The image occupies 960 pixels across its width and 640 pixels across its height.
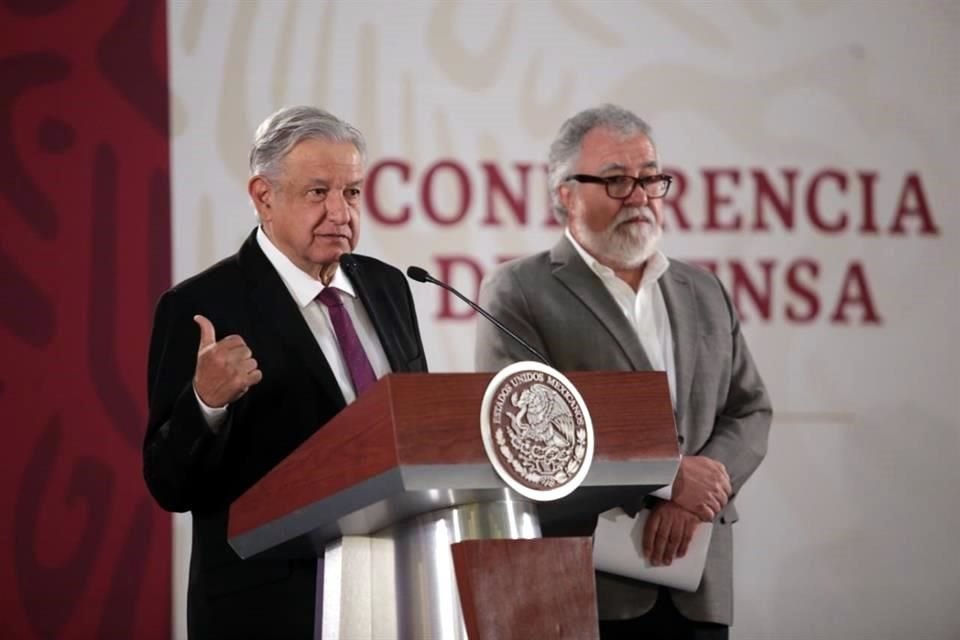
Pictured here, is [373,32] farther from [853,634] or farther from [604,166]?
[853,634]

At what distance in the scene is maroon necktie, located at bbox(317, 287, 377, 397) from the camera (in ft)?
8.20

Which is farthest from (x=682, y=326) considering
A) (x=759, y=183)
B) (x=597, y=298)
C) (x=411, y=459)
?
(x=411, y=459)

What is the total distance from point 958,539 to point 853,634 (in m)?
0.45

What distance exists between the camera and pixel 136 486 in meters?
3.99

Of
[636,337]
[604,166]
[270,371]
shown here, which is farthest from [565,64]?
[270,371]

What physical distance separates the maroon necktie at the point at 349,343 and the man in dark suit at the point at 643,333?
0.71 m

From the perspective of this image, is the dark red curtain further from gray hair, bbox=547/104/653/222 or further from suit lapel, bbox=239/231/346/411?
suit lapel, bbox=239/231/346/411

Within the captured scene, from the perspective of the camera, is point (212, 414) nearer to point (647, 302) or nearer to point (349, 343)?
point (349, 343)

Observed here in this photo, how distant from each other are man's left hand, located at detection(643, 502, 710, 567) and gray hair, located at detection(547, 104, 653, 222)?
79 centimetres

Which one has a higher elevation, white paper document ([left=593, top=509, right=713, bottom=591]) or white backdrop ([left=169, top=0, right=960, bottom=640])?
white backdrop ([left=169, top=0, right=960, bottom=640])

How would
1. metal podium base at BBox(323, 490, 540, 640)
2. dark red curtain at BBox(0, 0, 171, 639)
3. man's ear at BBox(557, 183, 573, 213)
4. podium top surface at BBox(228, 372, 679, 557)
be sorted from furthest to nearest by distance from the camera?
dark red curtain at BBox(0, 0, 171, 639) < man's ear at BBox(557, 183, 573, 213) < metal podium base at BBox(323, 490, 540, 640) < podium top surface at BBox(228, 372, 679, 557)

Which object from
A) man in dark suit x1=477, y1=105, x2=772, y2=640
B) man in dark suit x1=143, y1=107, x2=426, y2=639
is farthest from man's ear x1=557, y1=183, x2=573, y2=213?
man in dark suit x1=143, y1=107, x2=426, y2=639

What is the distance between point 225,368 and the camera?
2143 mm

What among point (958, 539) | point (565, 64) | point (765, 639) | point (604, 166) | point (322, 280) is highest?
point (565, 64)
